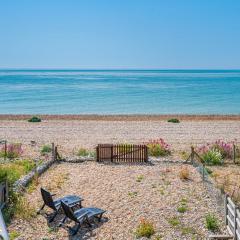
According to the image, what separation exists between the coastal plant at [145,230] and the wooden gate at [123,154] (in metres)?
9.60

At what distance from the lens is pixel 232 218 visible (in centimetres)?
1148

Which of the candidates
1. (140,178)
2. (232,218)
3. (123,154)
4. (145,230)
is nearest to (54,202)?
(145,230)

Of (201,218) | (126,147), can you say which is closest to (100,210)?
(201,218)

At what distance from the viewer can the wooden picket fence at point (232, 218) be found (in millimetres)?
10863

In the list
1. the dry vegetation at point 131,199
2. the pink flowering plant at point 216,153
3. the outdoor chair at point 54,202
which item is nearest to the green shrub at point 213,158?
the pink flowering plant at point 216,153

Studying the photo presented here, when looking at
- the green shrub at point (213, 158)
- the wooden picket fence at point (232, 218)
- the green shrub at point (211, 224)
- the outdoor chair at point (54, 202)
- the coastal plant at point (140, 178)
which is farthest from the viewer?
the green shrub at point (213, 158)

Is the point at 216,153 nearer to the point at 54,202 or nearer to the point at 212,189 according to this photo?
the point at 212,189

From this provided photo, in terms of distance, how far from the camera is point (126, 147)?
21.8 metres

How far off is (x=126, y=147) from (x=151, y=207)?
8.11 meters

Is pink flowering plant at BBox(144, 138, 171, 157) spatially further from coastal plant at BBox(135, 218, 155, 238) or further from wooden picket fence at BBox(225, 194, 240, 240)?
coastal plant at BBox(135, 218, 155, 238)

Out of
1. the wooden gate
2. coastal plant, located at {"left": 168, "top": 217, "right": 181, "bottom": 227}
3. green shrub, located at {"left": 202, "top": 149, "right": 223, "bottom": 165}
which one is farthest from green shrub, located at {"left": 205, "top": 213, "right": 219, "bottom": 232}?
the wooden gate

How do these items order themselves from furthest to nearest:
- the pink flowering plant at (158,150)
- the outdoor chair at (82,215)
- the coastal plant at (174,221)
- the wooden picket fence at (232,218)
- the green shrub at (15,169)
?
the pink flowering plant at (158,150)
the green shrub at (15,169)
the coastal plant at (174,221)
the outdoor chair at (82,215)
the wooden picket fence at (232,218)

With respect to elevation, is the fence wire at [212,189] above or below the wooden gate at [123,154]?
below

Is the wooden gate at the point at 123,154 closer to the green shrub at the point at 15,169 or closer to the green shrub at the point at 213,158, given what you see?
the green shrub at the point at 213,158
